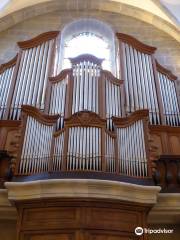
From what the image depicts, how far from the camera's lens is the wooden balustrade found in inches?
325

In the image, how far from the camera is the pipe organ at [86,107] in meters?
6.36

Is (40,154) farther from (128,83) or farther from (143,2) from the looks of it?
(143,2)

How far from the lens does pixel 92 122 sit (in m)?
6.73

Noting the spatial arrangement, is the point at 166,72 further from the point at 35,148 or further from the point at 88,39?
the point at 35,148

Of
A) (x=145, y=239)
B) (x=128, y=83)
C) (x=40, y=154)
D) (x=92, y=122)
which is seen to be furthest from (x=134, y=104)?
(x=145, y=239)

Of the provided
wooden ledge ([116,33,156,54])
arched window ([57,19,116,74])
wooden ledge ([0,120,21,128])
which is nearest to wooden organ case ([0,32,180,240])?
wooden ledge ([0,120,21,128])

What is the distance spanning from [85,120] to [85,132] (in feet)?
0.90

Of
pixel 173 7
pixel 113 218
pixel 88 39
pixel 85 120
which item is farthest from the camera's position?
pixel 88 39

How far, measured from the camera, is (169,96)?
887 cm

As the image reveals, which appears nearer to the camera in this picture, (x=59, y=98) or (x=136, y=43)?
(x=59, y=98)

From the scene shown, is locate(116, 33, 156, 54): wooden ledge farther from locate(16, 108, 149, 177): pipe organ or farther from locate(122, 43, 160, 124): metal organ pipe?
locate(16, 108, 149, 177): pipe organ

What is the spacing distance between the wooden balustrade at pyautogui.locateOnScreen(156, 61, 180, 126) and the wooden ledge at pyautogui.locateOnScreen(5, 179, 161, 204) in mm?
2706

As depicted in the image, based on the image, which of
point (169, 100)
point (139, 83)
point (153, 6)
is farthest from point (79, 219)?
point (153, 6)

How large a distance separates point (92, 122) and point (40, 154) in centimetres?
120
